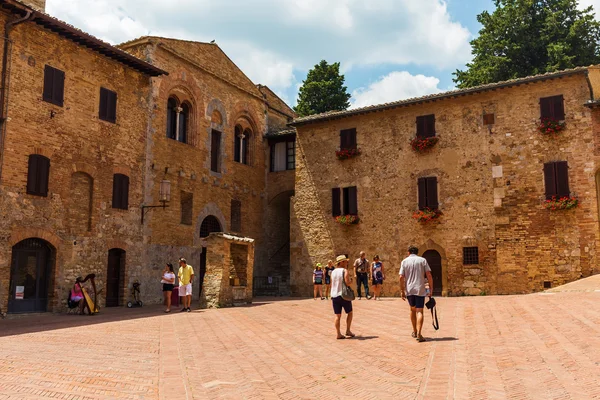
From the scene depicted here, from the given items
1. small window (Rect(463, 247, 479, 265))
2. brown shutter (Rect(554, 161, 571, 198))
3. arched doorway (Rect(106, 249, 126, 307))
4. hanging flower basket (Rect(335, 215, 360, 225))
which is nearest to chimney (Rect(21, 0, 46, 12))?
arched doorway (Rect(106, 249, 126, 307))

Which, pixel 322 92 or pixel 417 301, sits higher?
pixel 322 92

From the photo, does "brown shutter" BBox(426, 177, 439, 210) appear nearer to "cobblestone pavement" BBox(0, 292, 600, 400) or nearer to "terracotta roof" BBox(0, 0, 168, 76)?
"cobblestone pavement" BBox(0, 292, 600, 400)

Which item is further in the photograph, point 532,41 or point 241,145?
point 532,41

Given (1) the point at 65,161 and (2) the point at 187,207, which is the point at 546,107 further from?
(1) the point at 65,161

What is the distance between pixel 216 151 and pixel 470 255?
40.5 feet

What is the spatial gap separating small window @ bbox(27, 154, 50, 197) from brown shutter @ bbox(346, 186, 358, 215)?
1271 cm

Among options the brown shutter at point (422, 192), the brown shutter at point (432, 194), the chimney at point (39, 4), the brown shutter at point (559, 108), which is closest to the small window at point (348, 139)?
the brown shutter at point (422, 192)

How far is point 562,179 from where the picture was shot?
19656mm

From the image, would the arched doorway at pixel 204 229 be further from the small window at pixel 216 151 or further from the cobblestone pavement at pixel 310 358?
the cobblestone pavement at pixel 310 358

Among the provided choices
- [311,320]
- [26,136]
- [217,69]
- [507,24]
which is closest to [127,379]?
[311,320]

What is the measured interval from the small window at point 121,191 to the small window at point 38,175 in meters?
2.87

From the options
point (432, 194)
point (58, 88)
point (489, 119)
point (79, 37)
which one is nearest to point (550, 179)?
point (489, 119)

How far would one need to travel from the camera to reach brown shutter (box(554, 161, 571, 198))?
64.1 feet

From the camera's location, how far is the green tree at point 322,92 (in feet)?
120
